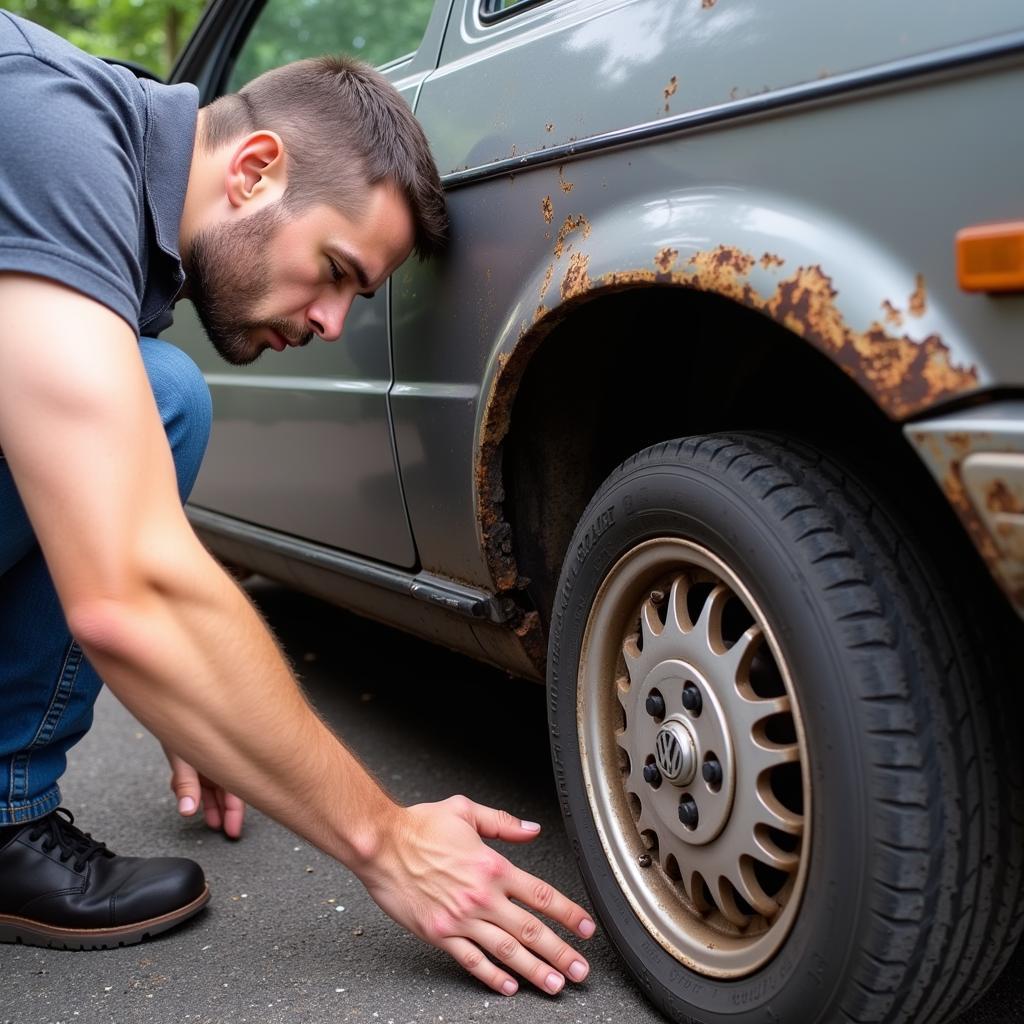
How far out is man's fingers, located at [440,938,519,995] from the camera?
4.84 feet

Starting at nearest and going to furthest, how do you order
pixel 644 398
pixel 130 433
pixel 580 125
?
pixel 130 433 → pixel 580 125 → pixel 644 398

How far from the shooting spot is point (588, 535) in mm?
1504

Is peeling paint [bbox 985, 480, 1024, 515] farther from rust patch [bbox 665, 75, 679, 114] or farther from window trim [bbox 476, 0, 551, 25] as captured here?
window trim [bbox 476, 0, 551, 25]

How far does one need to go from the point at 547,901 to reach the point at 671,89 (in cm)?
99

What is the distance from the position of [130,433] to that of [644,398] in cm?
80

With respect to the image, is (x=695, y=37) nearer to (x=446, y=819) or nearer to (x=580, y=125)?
(x=580, y=125)

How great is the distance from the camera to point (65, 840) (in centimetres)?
183

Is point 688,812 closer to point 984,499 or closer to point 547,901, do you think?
point 547,901

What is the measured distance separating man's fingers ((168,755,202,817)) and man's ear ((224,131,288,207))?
38.9 inches

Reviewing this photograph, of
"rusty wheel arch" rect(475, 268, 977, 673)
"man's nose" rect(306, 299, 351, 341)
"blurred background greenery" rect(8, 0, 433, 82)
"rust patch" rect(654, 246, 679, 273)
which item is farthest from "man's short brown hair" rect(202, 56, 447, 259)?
"rust patch" rect(654, 246, 679, 273)

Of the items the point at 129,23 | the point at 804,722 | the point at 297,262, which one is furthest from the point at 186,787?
the point at 129,23

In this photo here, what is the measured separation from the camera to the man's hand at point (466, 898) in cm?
145

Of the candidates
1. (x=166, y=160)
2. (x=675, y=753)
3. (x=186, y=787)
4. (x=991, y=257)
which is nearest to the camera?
(x=991, y=257)

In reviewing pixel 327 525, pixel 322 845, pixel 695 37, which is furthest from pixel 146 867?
pixel 695 37
